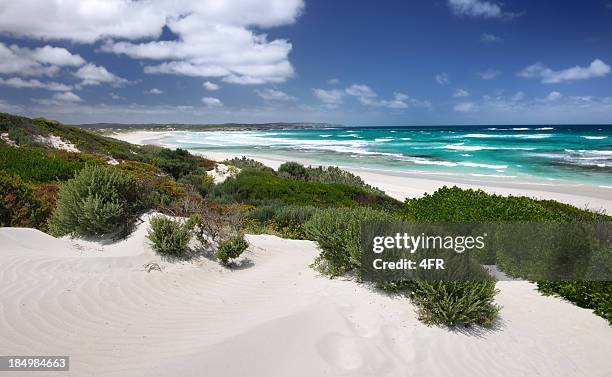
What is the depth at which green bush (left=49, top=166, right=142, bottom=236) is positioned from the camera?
7.63 m

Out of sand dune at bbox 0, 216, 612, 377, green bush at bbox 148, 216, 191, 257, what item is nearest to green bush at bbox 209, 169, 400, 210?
green bush at bbox 148, 216, 191, 257

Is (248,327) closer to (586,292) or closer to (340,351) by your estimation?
(340,351)

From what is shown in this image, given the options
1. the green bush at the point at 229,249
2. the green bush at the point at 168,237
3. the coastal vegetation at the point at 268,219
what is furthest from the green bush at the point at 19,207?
the green bush at the point at 229,249

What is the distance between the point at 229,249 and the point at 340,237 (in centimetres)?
229

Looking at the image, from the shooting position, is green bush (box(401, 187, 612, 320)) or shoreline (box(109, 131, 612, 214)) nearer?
green bush (box(401, 187, 612, 320))

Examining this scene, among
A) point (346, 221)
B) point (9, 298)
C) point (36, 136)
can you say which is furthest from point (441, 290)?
point (36, 136)

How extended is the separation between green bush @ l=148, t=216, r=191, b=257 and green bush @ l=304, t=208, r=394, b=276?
238 centimetres

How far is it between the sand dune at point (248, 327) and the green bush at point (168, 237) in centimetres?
32

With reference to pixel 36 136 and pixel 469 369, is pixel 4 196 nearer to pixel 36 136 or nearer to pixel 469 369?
pixel 469 369

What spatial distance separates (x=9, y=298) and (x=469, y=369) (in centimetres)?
563

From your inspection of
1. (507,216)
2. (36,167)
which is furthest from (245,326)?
(36,167)

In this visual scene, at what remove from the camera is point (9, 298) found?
484cm

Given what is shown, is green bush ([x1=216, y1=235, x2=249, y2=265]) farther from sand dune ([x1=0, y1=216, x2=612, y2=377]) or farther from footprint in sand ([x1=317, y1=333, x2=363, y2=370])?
footprint in sand ([x1=317, y1=333, x2=363, y2=370])

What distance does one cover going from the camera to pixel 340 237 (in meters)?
6.28
